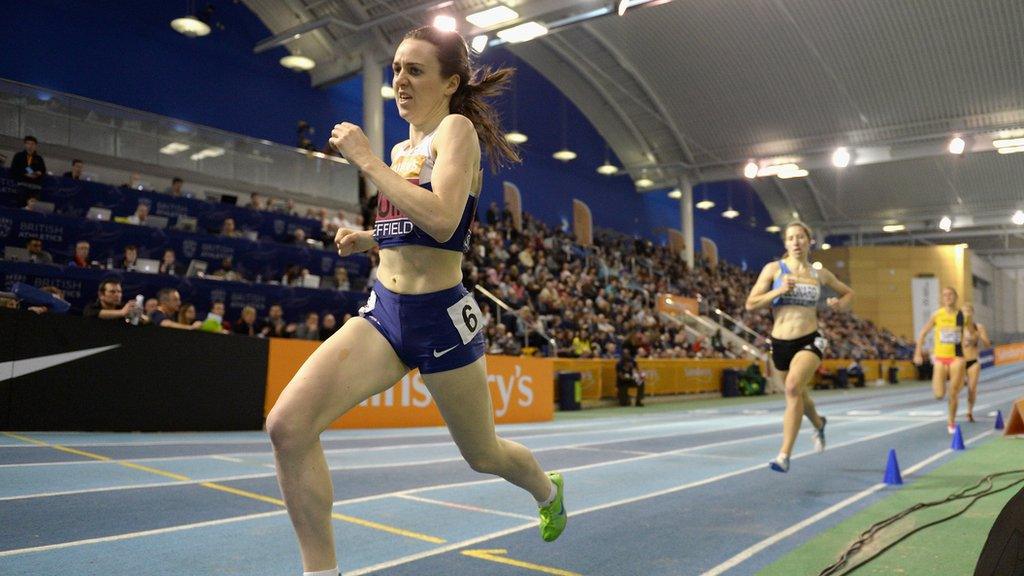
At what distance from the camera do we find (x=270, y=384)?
1009 cm

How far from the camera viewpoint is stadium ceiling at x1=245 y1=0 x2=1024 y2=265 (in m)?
21.5

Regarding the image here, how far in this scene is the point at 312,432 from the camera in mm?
2492

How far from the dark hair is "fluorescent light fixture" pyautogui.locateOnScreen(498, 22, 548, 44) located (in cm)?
1794

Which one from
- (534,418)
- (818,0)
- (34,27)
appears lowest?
(534,418)

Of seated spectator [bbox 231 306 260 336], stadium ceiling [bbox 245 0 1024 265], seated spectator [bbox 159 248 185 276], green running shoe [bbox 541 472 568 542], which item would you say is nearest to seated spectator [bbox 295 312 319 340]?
seated spectator [bbox 231 306 260 336]

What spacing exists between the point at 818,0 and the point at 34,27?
22.2 meters

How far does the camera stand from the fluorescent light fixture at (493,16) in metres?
19.5

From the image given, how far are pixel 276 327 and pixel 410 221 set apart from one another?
10554mm

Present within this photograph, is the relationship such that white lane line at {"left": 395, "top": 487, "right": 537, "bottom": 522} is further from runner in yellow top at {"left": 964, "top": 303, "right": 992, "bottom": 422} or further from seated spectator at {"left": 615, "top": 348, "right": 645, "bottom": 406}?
seated spectator at {"left": 615, "top": 348, "right": 645, "bottom": 406}

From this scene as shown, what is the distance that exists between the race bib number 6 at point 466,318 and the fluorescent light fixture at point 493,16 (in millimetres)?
18194

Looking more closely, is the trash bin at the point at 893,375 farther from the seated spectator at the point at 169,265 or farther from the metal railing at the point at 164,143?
the seated spectator at the point at 169,265

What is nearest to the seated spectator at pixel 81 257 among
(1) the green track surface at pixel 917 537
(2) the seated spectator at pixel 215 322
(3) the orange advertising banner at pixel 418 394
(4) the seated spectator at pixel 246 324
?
(2) the seated spectator at pixel 215 322

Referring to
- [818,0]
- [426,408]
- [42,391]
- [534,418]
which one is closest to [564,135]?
[818,0]

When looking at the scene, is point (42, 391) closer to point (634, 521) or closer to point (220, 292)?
point (220, 292)
